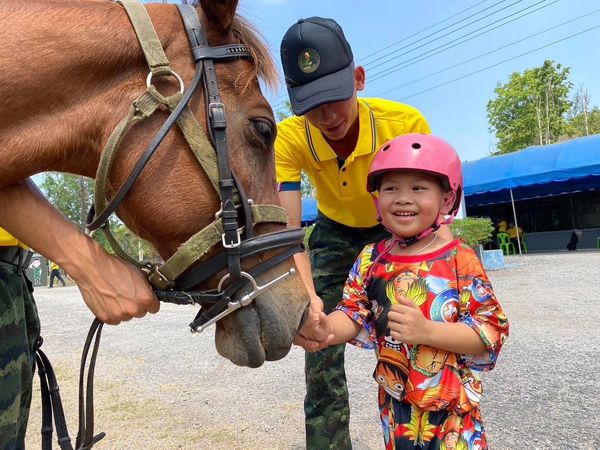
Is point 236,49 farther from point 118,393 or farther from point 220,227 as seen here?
point 118,393

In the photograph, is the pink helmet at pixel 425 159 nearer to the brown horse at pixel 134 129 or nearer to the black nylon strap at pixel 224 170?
the brown horse at pixel 134 129

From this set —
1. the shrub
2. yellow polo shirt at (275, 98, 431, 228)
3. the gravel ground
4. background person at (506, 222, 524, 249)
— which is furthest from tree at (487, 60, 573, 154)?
yellow polo shirt at (275, 98, 431, 228)

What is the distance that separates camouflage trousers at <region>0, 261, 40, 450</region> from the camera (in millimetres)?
1699

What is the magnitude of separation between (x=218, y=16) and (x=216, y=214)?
2.26ft

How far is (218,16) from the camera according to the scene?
5.13 feet

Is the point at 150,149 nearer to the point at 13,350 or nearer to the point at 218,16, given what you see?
the point at 218,16

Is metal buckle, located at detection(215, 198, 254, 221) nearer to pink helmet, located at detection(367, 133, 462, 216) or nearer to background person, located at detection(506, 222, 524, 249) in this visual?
pink helmet, located at detection(367, 133, 462, 216)

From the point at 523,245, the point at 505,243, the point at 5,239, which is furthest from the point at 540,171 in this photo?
the point at 5,239

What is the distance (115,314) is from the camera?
4.61 feet

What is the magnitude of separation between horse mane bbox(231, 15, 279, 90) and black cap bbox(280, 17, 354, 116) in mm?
437

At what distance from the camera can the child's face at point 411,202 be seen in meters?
1.91

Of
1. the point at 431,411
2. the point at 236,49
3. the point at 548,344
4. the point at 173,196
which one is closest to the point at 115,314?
the point at 173,196

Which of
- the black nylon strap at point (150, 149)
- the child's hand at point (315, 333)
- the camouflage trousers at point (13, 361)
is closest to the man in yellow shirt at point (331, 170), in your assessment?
the child's hand at point (315, 333)

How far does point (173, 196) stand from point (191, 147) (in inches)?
6.5
